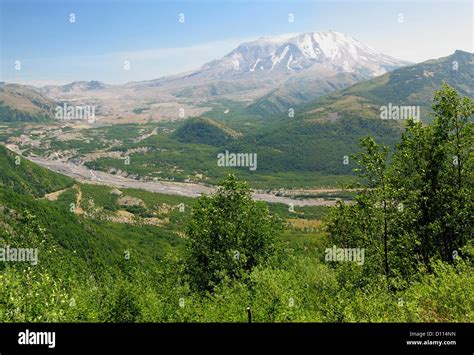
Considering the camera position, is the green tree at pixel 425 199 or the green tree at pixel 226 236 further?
the green tree at pixel 226 236

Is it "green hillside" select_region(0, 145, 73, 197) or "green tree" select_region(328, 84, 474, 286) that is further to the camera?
"green hillside" select_region(0, 145, 73, 197)

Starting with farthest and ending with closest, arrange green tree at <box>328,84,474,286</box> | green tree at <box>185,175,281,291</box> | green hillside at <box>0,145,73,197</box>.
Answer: green hillside at <box>0,145,73,197</box> < green tree at <box>185,175,281,291</box> < green tree at <box>328,84,474,286</box>

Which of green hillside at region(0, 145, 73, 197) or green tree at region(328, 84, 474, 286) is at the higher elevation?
green tree at region(328, 84, 474, 286)

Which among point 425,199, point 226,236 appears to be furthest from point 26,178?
point 425,199

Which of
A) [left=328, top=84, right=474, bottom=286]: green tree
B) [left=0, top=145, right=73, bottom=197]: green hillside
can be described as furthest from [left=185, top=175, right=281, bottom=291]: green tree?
[left=0, top=145, right=73, bottom=197]: green hillside

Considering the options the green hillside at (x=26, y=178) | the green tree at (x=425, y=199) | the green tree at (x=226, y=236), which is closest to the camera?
the green tree at (x=425, y=199)

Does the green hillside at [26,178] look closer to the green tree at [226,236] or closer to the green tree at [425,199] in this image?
the green tree at [226,236]

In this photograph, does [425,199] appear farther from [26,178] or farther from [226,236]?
[26,178]

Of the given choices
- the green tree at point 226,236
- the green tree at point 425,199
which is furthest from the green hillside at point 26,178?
the green tree at point 425,199

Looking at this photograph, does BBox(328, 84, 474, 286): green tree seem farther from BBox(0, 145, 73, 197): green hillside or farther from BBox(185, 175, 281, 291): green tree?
BBox(0, 145, 73, 197): green hillside
